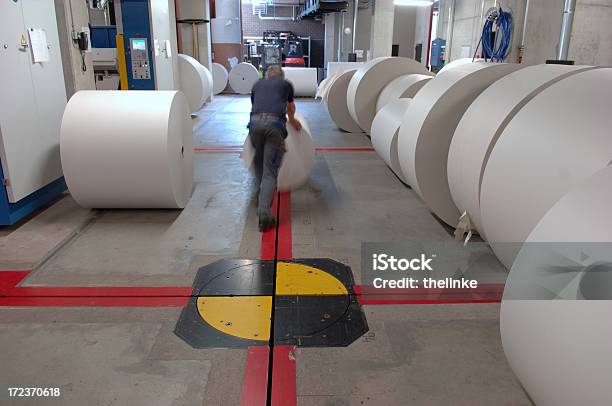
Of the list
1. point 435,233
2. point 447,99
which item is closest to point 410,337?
point 435,233

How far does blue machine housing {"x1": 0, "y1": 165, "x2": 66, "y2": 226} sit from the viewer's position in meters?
4.07

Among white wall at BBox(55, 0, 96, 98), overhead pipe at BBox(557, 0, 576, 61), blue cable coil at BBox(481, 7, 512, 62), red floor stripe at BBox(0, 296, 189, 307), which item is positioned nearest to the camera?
red floor stripe at BBox(0, 296, 189, 307)

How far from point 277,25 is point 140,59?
69.6ft

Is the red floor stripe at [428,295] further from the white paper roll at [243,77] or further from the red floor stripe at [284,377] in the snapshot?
the white paper roll at [243,77]

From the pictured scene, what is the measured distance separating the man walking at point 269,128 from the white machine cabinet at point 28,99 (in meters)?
2.05

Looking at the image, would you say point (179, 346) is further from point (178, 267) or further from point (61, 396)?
point (178, 267)

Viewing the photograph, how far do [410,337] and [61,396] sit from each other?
1837mm

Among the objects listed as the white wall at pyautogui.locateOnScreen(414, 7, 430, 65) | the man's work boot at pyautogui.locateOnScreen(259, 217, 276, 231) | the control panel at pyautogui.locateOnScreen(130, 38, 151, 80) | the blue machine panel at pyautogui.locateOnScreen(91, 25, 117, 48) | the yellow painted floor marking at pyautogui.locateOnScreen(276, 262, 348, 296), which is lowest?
the yellow painted floor marking at pyautogui.locateOnScreen(276, 262, 348, 296)

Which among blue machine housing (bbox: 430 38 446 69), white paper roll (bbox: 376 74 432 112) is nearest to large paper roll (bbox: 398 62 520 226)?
white paper roll (bbox: 376 74 432 112)

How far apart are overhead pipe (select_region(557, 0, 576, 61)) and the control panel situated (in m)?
6.80

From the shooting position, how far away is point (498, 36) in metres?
7.47

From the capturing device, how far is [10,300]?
3.06 meters

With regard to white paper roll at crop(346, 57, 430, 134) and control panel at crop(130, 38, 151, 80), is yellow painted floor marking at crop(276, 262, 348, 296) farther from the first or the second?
control panel at crop(130, 38, 151, 80)

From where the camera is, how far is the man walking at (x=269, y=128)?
14.1 ft
